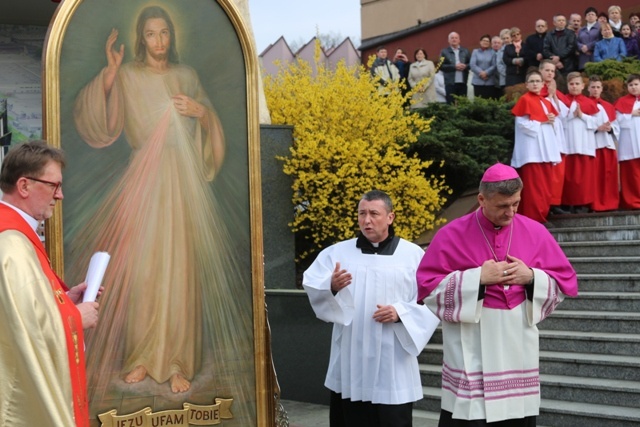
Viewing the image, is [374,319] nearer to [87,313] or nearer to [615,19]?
[87,313]

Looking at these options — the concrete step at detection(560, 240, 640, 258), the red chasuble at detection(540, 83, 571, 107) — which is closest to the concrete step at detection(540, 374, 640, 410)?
the concrete step at detection(560, 240, 640, 258)

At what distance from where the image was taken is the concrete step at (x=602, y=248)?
1116 centimetres

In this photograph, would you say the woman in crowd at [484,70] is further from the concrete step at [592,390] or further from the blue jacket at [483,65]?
the concrete step at [592,390]

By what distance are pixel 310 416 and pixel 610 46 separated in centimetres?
954

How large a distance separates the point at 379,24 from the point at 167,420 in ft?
75.7

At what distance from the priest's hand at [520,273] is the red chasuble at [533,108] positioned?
7.32 meters

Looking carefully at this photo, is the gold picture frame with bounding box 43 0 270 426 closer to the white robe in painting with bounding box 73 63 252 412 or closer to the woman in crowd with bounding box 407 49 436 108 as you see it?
the white robe in painting with bounding box 73 63 252 412

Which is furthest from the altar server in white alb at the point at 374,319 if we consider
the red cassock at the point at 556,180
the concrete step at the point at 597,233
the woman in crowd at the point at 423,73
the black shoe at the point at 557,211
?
the woman in crowd at the point at 423,73

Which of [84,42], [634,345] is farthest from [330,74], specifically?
[84,42]

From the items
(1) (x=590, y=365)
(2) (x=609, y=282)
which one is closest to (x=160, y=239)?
(1) (x=590, y=365)

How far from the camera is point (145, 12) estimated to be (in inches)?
244

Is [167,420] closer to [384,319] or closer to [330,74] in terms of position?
[384,319]

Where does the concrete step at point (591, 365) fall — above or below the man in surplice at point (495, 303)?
below

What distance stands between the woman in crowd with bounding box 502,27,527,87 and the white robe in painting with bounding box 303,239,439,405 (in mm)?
10377
